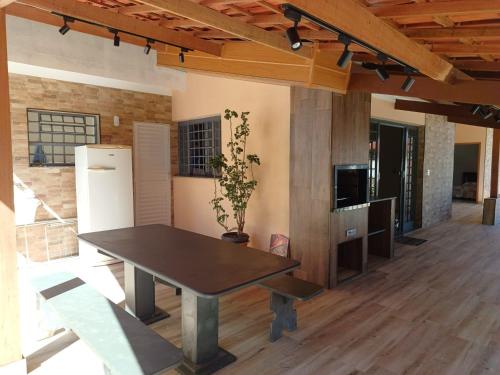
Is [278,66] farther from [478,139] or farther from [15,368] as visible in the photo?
[478,139]

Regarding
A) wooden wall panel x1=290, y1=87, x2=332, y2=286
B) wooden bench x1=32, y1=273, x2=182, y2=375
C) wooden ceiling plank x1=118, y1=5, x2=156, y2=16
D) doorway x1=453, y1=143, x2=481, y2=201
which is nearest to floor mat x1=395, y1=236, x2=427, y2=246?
wooden wall panel x1=290, y1=87, x2=332, y2=286

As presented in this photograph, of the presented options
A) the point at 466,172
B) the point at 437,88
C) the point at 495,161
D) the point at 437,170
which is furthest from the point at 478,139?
the point at 437,88

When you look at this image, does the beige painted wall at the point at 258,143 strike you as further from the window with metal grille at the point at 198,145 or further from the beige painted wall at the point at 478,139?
the beige painted wall at the point at 478,139

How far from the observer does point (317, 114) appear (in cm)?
411

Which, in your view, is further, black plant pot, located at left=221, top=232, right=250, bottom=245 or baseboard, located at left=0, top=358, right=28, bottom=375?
black plant pot, located at left=221, top=232, right=250, bottom=245

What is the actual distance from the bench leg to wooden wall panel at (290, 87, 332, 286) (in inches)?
45.7

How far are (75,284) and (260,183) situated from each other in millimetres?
2767

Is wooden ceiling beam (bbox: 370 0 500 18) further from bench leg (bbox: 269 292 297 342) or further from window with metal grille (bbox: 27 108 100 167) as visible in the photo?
window with metal grille (bbox: 27 108 100 167)

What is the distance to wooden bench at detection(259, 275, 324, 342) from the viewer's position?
289 centimetres

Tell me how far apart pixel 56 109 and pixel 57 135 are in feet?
1.26

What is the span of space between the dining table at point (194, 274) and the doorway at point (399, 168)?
14.1 feet

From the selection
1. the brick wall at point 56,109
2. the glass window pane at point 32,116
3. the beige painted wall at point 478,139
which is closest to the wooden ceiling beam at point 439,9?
the brick wall at point 56,109

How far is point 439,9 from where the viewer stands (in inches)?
76.7

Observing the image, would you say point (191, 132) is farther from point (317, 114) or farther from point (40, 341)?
point (40, 341)
